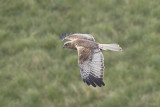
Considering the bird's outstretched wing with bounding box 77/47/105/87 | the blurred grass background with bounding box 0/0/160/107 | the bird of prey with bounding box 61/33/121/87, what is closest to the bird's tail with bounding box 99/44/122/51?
the bird of prey with bounding box 61/33/121/87

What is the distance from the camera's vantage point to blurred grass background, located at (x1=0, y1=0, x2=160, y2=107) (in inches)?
370

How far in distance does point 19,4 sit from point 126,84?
13.9ft

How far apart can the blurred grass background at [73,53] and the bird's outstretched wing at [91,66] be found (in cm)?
323

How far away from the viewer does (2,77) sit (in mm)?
10109

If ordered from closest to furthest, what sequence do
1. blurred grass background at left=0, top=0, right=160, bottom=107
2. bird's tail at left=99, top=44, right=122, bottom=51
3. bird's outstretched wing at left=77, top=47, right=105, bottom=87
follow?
bird's outstretched wing at left=77, top=47, right=105, bottom=87, bird's tail at left=99, top=44, right=122, bottom=51, blurred grass background at left=0, top=0, right=160, bottom=107

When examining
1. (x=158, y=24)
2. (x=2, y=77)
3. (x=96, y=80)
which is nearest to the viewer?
(x=96, y=80)

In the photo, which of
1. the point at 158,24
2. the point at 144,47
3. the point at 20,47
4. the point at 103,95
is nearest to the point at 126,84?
the point at 103,95

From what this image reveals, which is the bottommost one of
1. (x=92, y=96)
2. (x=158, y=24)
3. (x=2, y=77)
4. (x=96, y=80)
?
(x=96, y=80)

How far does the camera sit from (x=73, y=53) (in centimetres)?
1043

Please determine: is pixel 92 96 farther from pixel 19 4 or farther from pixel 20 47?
pixel 19 4

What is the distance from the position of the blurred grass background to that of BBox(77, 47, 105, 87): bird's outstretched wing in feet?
10.6

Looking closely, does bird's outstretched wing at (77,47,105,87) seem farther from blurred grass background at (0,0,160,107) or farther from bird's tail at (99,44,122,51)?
blurred grass background at (0,0,160,107)

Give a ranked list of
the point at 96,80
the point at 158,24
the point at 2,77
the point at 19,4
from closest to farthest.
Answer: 1. the point at 96,80
2. the point at 2,77
3. the point at 158,24
4. the point at 19,4

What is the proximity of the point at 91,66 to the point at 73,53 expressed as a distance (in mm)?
4480
